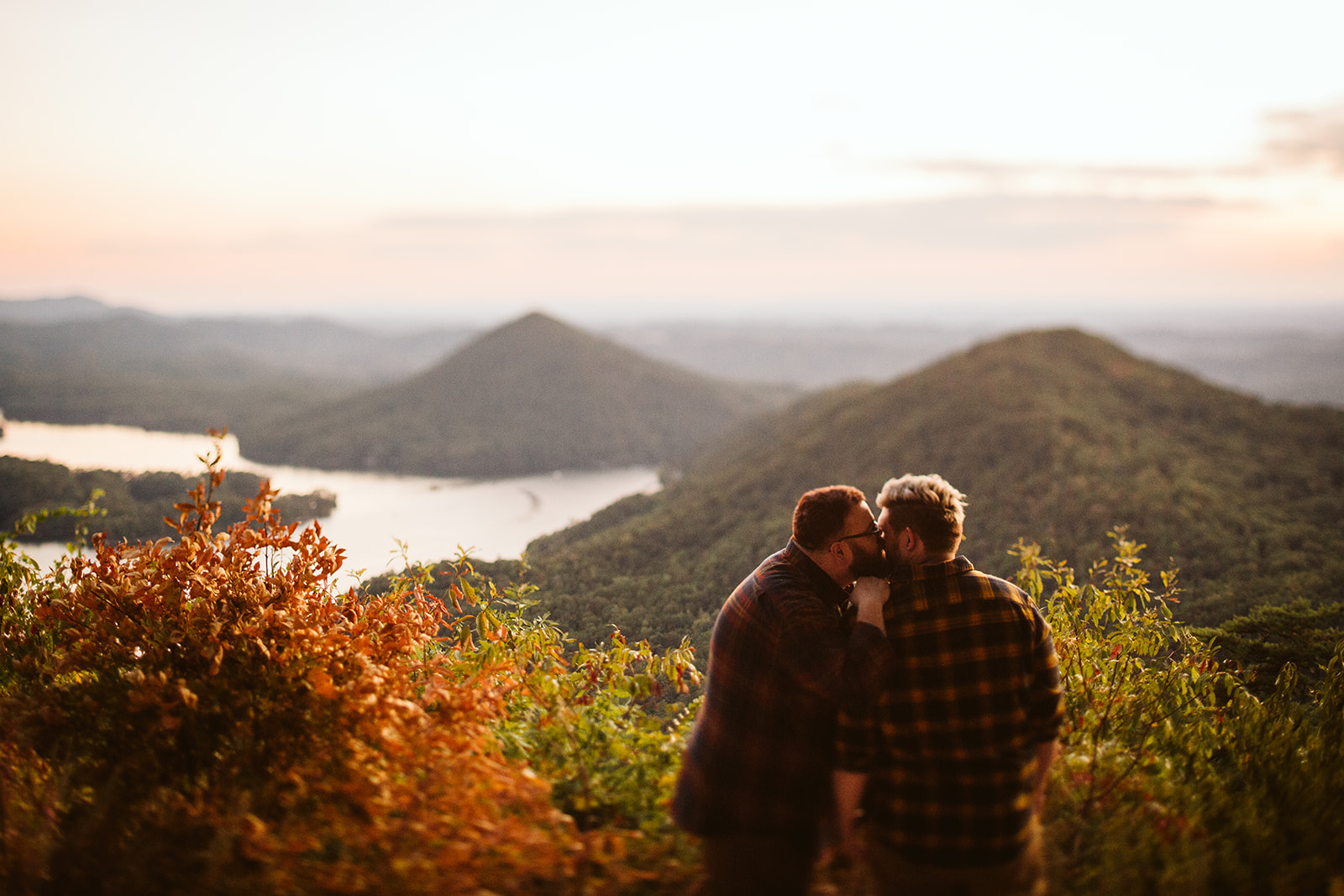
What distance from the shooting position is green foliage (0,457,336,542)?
2877 cm

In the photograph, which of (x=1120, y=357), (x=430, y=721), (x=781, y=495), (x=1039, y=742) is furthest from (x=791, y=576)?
(x=1120, y=357)

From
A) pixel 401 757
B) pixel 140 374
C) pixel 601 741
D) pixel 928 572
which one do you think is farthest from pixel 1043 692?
pixel 140 374

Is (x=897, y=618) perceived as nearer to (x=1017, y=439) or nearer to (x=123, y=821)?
(x=123, y=821)

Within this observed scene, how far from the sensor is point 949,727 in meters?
3.64

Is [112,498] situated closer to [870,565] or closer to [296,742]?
[296,742]

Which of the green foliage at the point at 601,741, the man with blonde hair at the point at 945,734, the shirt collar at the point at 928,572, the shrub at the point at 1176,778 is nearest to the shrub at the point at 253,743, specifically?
the green foliage at the point at 601,741

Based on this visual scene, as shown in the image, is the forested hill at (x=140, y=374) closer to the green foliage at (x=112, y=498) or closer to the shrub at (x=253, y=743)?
the green foliage at (x=112, y=498)

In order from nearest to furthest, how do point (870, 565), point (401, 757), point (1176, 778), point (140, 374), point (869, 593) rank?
point (869, 593) → point (870, 565) → point (401, 757) → point (1176, 778) → point (140, 374)

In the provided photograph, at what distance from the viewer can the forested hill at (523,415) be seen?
72750mm

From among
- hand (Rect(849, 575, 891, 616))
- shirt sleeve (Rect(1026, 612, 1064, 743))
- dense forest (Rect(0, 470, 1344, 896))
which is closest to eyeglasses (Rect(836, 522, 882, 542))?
hand (Rect(849, 575, 891, 616))

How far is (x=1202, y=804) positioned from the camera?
4.87 metres

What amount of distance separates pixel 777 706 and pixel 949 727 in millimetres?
892

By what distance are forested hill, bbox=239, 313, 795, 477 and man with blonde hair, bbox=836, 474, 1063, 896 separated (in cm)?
6811

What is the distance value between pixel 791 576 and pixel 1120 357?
150 ft
